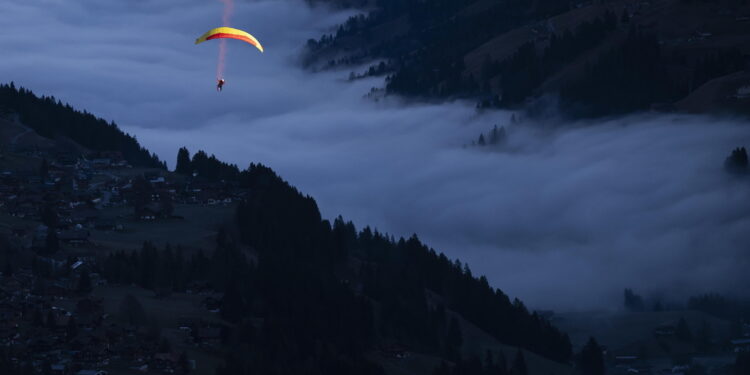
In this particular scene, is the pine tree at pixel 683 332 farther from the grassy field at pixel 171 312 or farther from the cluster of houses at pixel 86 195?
the grassy field at pixel 171 312

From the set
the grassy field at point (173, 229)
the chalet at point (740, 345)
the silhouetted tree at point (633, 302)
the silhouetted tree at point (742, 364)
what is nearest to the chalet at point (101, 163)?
the grassy field at point (173, 229)

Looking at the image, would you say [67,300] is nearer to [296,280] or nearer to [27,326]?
[27,326]


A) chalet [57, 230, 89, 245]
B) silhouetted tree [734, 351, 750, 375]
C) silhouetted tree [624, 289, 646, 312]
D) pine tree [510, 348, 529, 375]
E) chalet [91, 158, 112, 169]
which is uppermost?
chalet [91, 158, 112, 169]

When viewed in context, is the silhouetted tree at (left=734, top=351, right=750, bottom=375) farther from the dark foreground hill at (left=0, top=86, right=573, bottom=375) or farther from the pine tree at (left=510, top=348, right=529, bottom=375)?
the pine tree at (left=510, top=348, right=529, bottom=375)

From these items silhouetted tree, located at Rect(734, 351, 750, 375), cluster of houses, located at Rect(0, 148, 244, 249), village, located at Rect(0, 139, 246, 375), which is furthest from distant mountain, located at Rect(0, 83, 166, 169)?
silhouetted tree, located at Rect(734, 351, 750, 375)

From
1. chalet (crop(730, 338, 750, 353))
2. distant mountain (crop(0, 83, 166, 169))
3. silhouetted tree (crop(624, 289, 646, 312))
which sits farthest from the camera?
distant mountain (crop(0, 83, 166, 169))

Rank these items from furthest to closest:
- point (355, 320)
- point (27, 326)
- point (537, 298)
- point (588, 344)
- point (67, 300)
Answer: point (537, 298)
point (588, 344)
point (355, 320)
point (67, 300)
point (27, 326)

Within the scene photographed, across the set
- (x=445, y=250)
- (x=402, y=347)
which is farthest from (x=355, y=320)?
(x=445, y=250)

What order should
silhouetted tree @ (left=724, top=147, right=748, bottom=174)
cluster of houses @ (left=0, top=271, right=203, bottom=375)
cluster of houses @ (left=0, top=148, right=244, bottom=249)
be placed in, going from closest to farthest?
cluster of houses @ (left=0, top=271, right=203, bottom=375), cluster of houses @ (left=0, top=148, right=244, bottom=249), silhouetted tree @ (left=724, top=147, right=748, bottom=174)
